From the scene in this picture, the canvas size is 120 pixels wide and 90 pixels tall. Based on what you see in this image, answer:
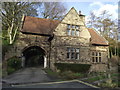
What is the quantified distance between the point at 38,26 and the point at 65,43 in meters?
6.18

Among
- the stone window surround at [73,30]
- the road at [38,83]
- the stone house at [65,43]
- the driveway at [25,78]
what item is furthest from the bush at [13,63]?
the stone window surround at [73,30]

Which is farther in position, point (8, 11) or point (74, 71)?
point (8, 11)

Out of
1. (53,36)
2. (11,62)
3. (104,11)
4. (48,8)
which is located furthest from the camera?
(104,11)

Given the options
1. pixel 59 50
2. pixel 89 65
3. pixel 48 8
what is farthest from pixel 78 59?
pixel 48 8

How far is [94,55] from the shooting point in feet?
69.3

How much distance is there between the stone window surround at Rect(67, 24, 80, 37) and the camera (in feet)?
62.7

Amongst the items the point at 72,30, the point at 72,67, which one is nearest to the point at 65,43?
the point at 72,30

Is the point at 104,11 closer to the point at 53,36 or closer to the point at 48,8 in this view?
the point at 48,8

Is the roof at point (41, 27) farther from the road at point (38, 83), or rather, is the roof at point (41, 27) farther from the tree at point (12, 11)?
the road at point (38, 83)

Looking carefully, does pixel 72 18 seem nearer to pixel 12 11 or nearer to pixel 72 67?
→ pixel 72 67

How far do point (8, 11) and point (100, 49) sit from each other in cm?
1972

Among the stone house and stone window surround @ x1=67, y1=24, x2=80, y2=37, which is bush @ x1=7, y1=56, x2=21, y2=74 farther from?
stone window surround @ x1=67, y1=24, x2=80, y2=37

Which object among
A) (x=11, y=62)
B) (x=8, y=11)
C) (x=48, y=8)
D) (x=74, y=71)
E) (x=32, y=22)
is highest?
(x=48, y=8)

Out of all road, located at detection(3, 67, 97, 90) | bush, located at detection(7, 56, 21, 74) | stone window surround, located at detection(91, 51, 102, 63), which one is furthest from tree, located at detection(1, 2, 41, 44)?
stone window surround, located at detection(91, 51, 102, 63)
